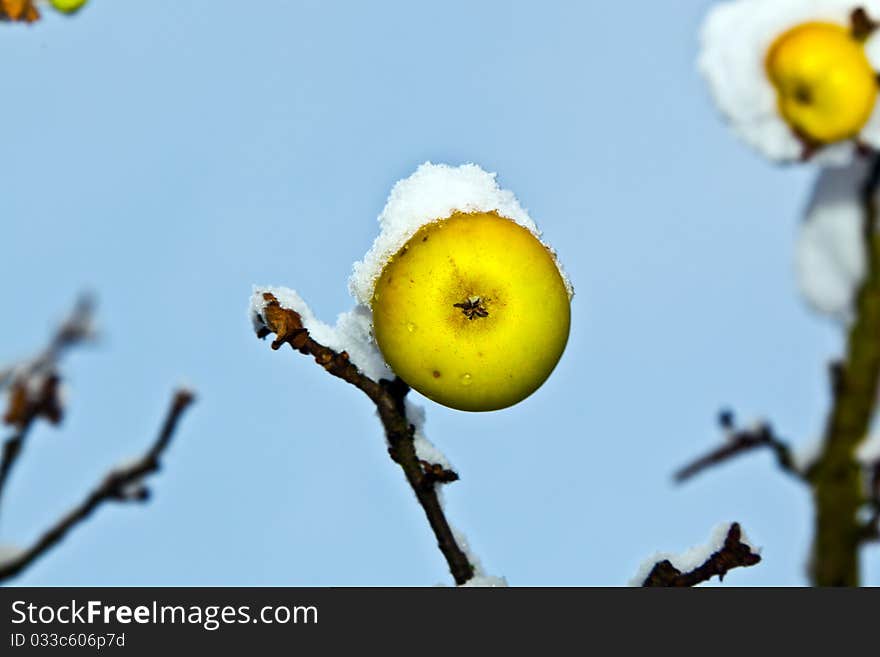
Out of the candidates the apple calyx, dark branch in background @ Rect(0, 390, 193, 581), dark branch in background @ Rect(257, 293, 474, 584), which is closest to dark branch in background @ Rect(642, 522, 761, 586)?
dark branch in background @ Rect(257, 293, 474, 584)


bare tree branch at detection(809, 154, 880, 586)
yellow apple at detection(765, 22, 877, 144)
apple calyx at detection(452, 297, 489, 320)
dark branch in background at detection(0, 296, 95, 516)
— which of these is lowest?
bare tree branch at detection(809, 154, 880, 586)

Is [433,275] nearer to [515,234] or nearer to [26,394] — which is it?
[515,234]

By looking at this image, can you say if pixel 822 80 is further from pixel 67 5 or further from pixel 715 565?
pixel 67 5

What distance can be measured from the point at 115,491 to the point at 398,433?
1.18 meters

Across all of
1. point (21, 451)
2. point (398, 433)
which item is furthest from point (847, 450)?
point (21, 451)

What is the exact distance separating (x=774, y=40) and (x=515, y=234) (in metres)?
0.94

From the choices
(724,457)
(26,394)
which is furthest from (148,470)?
(724,457)

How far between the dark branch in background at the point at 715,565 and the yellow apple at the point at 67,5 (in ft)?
6.89

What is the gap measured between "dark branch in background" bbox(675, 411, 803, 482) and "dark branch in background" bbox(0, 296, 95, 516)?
6.71 feet

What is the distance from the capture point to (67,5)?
270cm

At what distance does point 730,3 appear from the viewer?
1.55 metres

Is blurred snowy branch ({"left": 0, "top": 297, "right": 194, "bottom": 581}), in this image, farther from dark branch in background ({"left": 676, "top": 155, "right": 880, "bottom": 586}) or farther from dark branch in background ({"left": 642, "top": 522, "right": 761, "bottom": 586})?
dark branch in background ({"left": 676, "top": 155, "right": 880, "bottom": 586})

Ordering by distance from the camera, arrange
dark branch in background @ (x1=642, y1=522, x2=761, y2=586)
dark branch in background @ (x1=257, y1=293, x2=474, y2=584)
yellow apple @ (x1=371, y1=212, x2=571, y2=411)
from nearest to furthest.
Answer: dark branch in background @ (x1=642, y1=522, x2=761, y2=586)
dark branch in background @ (x1=257, y1=293, x2=474, y2=584)
yellow apple @ (x1=371, y1=212, x2=571, y2=411)

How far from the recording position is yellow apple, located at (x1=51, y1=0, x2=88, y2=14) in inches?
105
